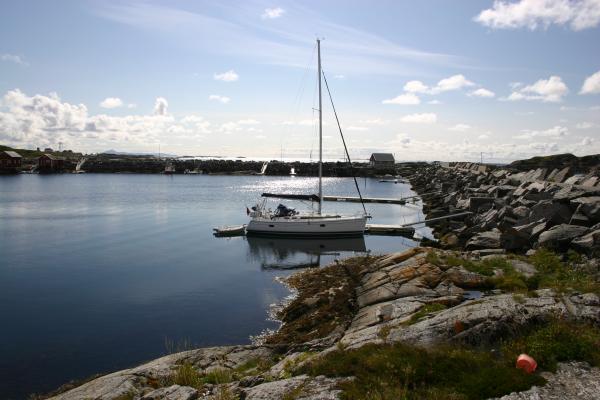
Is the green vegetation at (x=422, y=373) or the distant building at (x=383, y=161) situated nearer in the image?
the green vegetation at (x=422, y=373)

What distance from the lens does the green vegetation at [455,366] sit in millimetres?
7414

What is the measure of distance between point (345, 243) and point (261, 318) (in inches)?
838

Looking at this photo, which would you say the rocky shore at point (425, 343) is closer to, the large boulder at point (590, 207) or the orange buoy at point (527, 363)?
the orange buoy at point (527, 363)

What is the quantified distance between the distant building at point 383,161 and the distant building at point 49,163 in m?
115

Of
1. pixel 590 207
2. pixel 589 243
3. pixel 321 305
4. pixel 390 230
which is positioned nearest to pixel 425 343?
pixel 321 305

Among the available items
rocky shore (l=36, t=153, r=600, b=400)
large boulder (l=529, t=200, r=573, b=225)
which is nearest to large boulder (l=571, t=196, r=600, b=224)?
large boulder (l=529, t=200, r=573, b=225)

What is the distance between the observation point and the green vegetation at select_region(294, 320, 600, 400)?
741 centimetres

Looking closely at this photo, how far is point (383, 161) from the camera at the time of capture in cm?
15988

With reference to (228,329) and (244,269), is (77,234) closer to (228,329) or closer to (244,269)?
(244,269)

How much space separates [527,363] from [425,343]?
220cm

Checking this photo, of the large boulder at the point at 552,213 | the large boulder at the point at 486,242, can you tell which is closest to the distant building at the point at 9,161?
the large boulder at the point at 486,242

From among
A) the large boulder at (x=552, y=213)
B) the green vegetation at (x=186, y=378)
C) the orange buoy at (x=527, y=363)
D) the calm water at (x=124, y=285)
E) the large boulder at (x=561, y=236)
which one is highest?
the large boulder at (x=552, y=213)

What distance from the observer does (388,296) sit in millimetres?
17656

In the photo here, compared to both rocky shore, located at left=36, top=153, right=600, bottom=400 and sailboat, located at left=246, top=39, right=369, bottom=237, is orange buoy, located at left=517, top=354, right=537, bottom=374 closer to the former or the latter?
rocky shore, located at left=36, top=153, right=600, bottom=400
